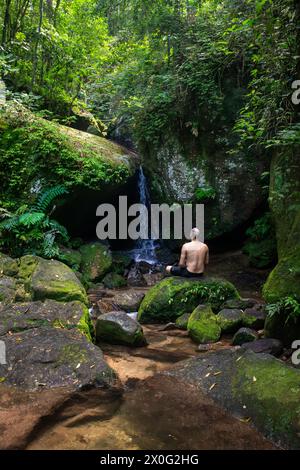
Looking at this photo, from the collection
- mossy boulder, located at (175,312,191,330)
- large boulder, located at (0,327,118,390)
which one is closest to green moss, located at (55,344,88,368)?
large boulder, located at (0,327,118,390)

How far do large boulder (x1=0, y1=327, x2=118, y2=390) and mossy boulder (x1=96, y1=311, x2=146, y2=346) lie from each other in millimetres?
999

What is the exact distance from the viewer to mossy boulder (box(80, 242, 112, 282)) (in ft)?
32.6

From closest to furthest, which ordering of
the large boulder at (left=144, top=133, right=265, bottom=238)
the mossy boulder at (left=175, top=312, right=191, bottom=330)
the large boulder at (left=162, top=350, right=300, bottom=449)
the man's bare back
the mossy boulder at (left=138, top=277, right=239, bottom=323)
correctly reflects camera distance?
the large boulder at (left=162, top=350, right=300, bottom=449)
the mossy boulder at (left=175, top=312, right=191, bottom=330)
the mossy boulder at (left=138, top=277, right=239, bottom=323)
the man's bare back
the large boulder at (left=144, top=133, right=265, bottom=238)

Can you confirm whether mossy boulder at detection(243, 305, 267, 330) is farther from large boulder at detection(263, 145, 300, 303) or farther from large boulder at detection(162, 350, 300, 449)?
large boulder at detection(162, 350, 300, 449)

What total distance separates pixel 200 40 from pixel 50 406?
9985 millimetres

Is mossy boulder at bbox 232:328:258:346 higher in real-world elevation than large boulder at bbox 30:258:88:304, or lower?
lower

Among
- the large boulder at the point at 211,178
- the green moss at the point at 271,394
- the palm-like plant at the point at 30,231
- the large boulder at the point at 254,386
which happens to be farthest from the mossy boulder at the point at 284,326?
the large boulder at the point at 211,178

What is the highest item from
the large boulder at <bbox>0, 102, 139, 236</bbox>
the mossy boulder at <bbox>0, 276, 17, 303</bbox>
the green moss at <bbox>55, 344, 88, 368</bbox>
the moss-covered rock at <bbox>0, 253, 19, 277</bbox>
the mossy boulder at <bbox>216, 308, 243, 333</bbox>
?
the large boulder at <bbox>0, 102, 139, 236</bbox>

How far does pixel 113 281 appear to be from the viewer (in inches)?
395

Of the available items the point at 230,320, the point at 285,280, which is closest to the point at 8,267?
the point at 230,320

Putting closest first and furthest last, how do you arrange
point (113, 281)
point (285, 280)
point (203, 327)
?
point (285, 280)
point (203, 327)
point (113, 281)

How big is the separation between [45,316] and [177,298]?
264cm

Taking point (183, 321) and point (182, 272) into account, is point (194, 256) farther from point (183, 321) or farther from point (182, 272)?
point (183, 321)
